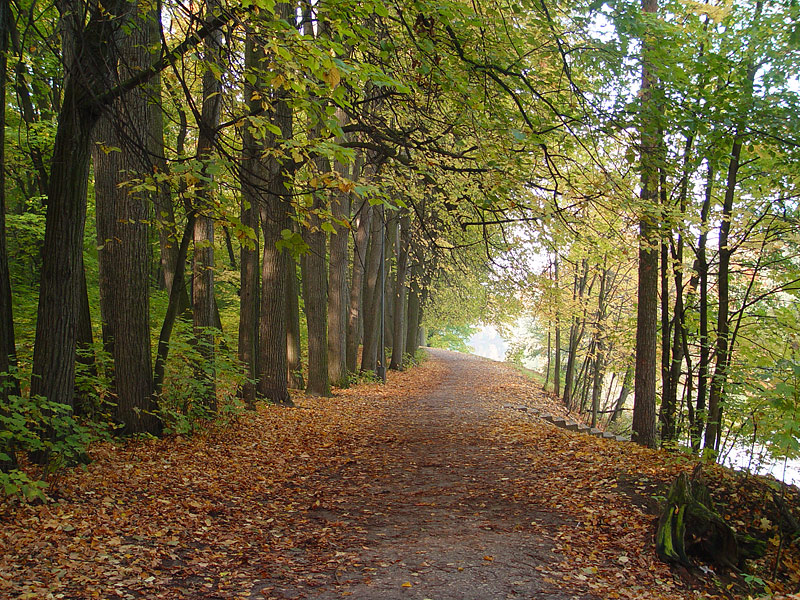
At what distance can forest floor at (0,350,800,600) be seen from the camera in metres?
4.13

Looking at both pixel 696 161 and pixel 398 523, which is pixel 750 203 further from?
pixel 398 523

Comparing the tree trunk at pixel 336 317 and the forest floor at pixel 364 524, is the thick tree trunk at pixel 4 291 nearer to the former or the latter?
the forest floor at pixel 364 524

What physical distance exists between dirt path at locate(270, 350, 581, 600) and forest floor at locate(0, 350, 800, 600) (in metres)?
0.02

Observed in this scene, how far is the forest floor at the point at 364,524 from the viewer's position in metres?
4.13

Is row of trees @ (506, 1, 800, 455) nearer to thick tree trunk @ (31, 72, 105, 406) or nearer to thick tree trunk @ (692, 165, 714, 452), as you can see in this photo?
thick tree trunk @ (692, 165, 714, 452)

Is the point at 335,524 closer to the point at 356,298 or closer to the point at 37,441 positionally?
the point at 37,441

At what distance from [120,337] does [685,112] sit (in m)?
7.55

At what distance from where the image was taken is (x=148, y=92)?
19.4 feet

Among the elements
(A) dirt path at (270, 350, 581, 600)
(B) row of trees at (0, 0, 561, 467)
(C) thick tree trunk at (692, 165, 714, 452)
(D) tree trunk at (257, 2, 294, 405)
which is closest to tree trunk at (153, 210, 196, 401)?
(B) row of trees at (0, 0, 561, 467)

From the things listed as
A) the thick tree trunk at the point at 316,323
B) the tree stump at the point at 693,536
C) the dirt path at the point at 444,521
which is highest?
the thick tree trunk at the point at 316,323

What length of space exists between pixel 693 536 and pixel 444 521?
224 centimetres

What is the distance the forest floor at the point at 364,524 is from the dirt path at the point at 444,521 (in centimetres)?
2

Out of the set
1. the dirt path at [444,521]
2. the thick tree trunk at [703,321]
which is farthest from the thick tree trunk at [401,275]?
the thick tree trunk at [703,321]

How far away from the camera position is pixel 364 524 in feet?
18.6
